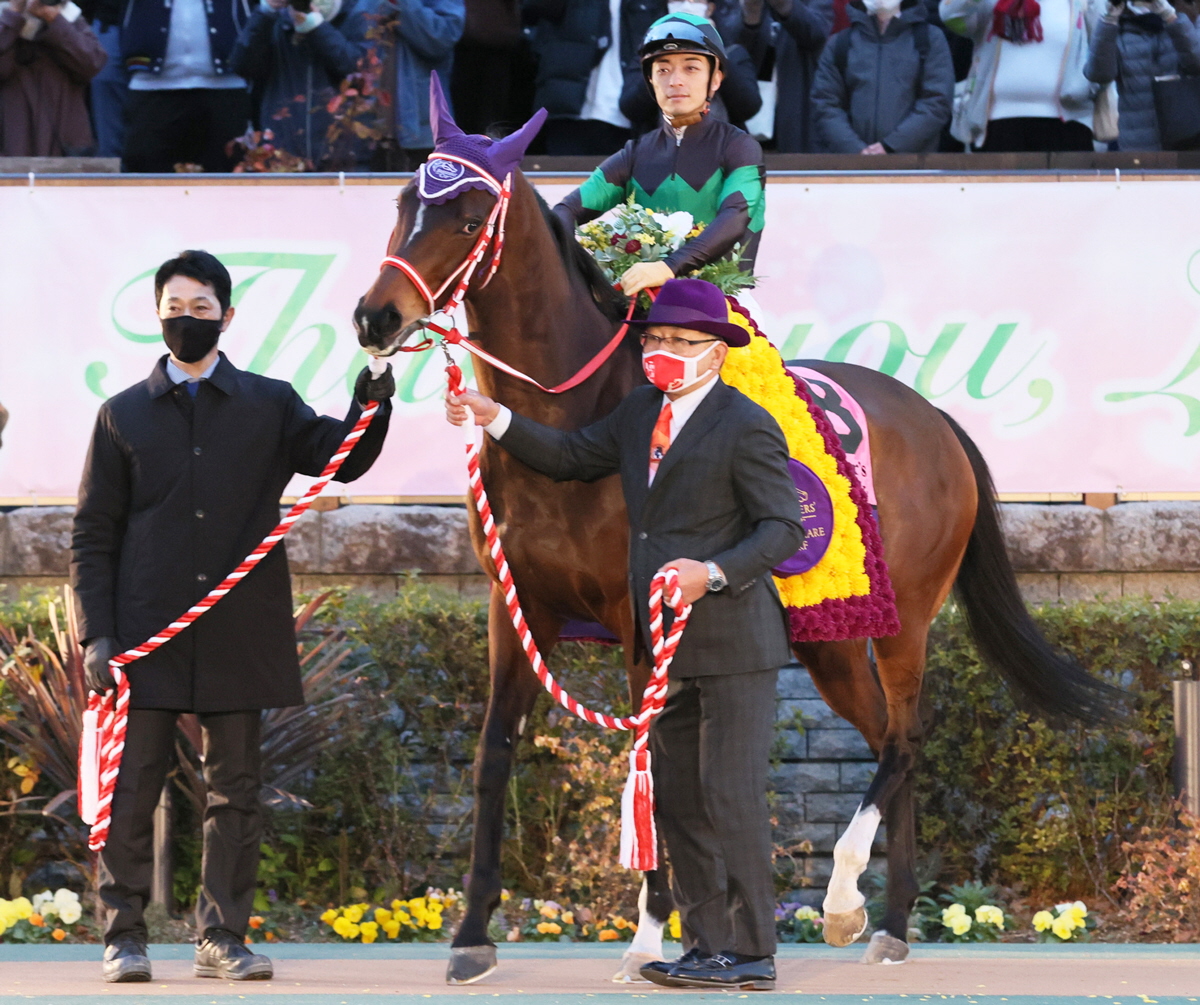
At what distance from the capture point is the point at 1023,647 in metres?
5.79

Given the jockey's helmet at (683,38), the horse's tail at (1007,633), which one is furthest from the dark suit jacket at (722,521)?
the horse's tail at (1007,633)

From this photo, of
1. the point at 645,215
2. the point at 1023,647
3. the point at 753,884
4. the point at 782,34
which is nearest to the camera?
the point at 753,884

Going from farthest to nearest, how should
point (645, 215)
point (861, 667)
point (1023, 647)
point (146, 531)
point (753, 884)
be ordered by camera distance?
point (1023, 647) < point (861, 667) < point (645, 215) < point (146, 531) < point (753, 884)

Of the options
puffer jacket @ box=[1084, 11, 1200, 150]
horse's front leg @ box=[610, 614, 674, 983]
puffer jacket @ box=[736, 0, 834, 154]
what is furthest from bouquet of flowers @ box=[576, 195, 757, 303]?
puffer jacket @ box=[1084, 11, 1200, 150]

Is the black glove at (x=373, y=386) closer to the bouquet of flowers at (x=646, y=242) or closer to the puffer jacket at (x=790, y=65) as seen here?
the bouquet of flowers at (x=646, y=242)

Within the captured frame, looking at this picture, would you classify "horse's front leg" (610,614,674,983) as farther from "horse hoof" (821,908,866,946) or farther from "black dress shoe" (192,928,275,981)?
"black dress shoe" (192,928,275,981)

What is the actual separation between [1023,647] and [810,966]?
1623 millimetres

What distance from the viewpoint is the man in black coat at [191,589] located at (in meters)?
4.34

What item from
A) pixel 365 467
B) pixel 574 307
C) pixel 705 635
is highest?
pixel 574 307

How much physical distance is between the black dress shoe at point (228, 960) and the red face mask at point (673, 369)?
1.82m

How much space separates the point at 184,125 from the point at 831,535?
462cm

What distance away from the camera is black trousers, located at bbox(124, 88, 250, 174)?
8023 millimetres

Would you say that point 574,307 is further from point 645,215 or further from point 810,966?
point 810,966

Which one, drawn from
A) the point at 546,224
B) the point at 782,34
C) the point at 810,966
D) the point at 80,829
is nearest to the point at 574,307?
the point at 546,224
